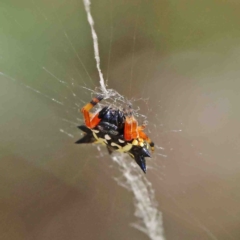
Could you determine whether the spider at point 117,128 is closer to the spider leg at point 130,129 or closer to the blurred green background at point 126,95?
the spider leg at point 130,129

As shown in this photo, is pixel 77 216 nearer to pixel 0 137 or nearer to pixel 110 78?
pixel 0 137

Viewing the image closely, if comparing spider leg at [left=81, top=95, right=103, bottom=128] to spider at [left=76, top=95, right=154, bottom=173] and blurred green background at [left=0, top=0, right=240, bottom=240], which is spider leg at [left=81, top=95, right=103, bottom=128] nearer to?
spider at [left=76, top=95, right=154, bottom=173]

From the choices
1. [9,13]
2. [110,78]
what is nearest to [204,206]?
[110,78]

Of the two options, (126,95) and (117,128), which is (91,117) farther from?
(126,95)

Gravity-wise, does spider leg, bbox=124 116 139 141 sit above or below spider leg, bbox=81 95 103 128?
above

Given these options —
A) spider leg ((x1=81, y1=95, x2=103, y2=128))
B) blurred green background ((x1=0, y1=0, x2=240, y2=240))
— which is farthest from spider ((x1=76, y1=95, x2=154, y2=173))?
blurred green background ((x1=0, y1=0, x2=240, y2=240))

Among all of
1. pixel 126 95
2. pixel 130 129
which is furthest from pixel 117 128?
pixel 126 95
